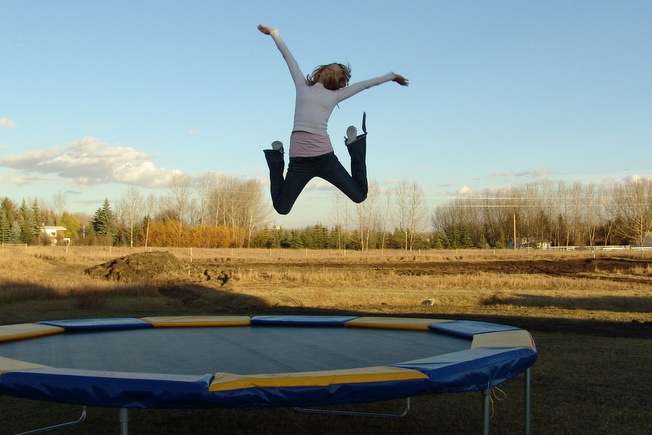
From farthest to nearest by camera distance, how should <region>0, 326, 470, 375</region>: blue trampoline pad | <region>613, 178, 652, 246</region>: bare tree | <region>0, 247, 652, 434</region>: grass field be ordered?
1. <region>613, 178, 652, 246</region>: bare tree
2. <region>0, 247, 652, 434</region>: grass field
3. <region>0, 326, 470, 375</region>: blue trampoline pad

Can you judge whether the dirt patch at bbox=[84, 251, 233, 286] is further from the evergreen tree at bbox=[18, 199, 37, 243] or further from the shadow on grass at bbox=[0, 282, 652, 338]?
the evergreen tree at bbox=[18, 199, 37, 243]

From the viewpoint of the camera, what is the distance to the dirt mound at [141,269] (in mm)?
13984

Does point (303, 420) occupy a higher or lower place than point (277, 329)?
lower

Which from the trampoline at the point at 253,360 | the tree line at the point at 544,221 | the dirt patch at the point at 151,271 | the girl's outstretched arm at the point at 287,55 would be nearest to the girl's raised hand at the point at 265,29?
the girl's outstretched arm at the point at 287,55

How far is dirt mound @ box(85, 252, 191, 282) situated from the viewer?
1398cm

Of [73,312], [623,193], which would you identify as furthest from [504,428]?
[623,193]

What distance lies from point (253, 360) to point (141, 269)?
12.6 meters

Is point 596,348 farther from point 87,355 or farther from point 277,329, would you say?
point 87,355

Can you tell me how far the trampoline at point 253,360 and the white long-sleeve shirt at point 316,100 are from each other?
1026mm

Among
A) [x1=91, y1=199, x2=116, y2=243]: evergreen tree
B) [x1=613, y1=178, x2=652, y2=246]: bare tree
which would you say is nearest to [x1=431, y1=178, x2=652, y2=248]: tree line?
[x1=613, y1=178, x2=652, y2=246]: bare tree

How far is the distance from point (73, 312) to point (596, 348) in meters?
6.61

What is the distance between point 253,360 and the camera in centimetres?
262

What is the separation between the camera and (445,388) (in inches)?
79.1

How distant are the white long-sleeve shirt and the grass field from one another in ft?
5.02
